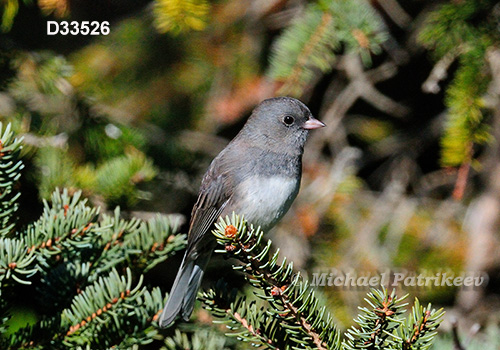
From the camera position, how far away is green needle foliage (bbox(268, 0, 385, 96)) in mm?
2277

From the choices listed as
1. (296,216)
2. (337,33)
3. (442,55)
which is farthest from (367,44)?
(296,216)

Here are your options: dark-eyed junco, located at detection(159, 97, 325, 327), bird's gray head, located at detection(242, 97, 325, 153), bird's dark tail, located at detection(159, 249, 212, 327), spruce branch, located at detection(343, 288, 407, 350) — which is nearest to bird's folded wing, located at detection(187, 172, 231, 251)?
dark-eyed junco, located at detection(159, 97, 325, 327)

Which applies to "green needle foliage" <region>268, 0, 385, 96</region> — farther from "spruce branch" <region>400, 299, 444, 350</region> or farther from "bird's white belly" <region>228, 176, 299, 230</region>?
"spruce branch" <region>400, 299, 444, 350</region>

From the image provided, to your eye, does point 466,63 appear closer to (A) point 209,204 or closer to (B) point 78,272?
(A) point 209,204

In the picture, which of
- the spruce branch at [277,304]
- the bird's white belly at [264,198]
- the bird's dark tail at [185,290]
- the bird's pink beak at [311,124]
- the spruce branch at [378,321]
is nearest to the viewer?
the spruce branch at [378,321]

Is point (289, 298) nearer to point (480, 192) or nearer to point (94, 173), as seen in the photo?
point (94, 173)

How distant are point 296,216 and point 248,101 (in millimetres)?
764

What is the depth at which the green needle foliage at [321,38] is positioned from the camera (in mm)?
2277

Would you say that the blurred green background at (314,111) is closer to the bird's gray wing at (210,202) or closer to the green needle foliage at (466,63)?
the green needle foliage at (466,63)

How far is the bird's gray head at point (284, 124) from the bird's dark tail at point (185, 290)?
56 centimetres

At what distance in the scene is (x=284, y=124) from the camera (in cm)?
249

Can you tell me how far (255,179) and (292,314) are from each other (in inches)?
35.1

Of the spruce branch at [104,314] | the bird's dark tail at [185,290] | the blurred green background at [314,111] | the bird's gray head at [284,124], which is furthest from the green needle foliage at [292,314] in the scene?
the bird's gray head at [284,124]

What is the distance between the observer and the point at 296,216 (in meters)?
2.85
